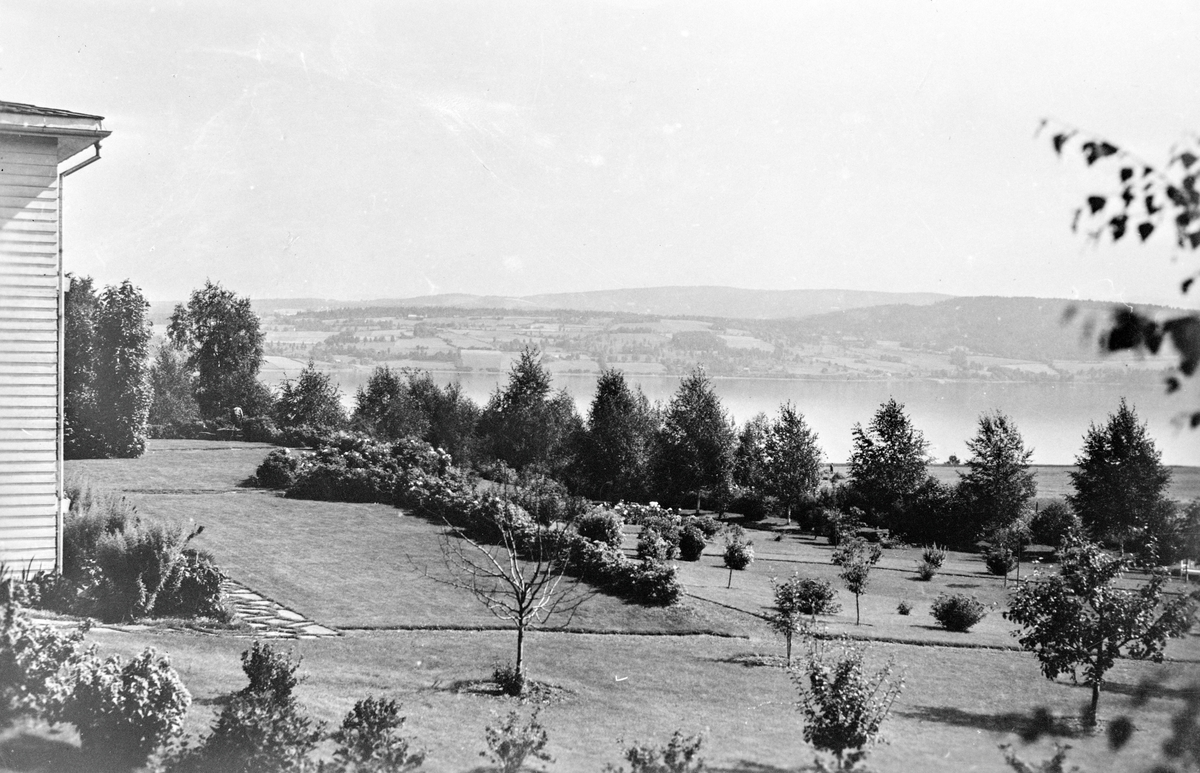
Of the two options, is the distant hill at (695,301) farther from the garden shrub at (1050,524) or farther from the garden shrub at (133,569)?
the garden shrub at (133,569)

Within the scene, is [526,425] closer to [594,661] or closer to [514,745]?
[594,661]

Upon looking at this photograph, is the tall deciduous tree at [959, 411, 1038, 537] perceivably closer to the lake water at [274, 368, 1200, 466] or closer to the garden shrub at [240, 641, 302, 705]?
the lake water at [274, 368, 1200, 466]

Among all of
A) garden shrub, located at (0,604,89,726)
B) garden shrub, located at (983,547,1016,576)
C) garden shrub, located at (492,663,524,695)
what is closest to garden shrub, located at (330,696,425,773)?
garden shrub, located at (0,604,89,726)

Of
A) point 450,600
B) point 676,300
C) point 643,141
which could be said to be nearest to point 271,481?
point 450,600

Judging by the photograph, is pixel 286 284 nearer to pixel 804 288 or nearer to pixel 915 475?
pixel 915 475

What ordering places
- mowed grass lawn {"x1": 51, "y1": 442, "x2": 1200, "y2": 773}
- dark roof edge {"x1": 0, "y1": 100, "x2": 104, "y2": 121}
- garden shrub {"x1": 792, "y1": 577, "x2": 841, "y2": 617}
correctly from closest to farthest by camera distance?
mowed grass lawn {"x1": 51, "y1": 442, "x2": 1200, "y2": 773}
dark roof edge {"x1": 0, "y1": 100, "x2": 104, "y2": 121}
garden shrub {"x1": 792, "y1": 577, "x2": 841, "y2": 617}

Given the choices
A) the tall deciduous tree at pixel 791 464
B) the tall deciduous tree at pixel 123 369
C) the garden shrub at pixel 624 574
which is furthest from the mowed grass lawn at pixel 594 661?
the tall deciduous tree at pixel 791 464

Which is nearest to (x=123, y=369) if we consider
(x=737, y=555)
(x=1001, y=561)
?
(x=737, y=555)
